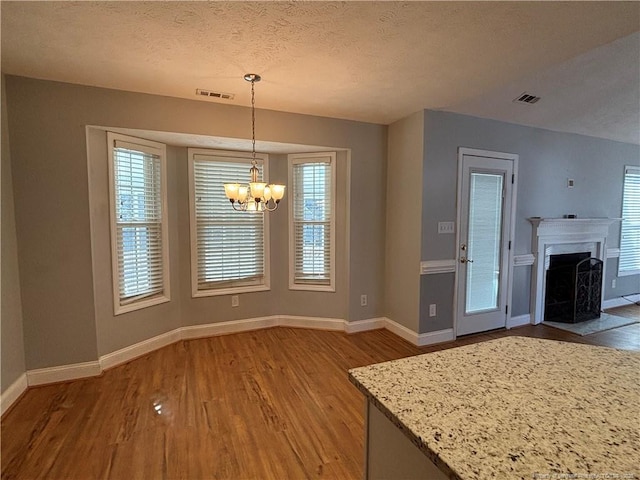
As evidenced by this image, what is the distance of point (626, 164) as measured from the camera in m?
4.93

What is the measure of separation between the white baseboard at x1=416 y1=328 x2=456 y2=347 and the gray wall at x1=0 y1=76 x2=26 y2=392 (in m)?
3.66

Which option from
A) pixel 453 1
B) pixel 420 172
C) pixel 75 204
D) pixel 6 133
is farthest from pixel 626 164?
pixel 6 133

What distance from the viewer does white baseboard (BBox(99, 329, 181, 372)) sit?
295 cm

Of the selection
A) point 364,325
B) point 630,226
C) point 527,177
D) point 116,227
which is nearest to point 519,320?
point 527,177

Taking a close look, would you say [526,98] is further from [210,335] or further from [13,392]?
[13,392]

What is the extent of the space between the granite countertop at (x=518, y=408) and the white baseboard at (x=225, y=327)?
3.07m

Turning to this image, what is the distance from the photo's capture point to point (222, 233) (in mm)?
3820

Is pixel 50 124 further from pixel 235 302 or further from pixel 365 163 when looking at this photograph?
pixel 365 163

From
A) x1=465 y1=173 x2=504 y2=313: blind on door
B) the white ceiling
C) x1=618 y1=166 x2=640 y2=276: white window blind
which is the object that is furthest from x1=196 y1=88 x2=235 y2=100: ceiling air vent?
x1=618 y1=166 x2=640 y2=276: white window blind

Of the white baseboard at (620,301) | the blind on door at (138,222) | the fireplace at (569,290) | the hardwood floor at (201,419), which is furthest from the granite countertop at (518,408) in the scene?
the white baseboard at (620,301)

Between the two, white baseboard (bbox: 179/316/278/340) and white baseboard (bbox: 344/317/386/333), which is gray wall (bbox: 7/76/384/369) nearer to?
white baseboard (bbox: 179/316/278/340)

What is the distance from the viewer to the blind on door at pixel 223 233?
146 inches

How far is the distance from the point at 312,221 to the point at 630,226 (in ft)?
17.3

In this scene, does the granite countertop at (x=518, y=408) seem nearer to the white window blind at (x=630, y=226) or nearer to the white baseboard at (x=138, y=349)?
the white baseboard at (x=138, y=349)
